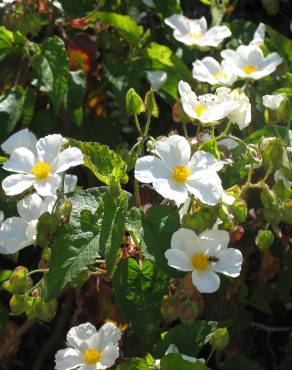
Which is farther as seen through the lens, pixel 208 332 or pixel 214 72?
pixel 214 72

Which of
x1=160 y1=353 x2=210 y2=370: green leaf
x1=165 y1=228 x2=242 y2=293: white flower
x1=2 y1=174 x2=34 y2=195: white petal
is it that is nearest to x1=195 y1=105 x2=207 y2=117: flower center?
x1=165 y1=228 x2=242 y2=293: white flower

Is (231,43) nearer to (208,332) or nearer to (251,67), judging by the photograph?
(251,67)

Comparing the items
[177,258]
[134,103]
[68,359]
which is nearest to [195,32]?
[134,103]

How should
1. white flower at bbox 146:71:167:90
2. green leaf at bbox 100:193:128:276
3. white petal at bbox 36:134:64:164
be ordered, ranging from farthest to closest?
1. white flower at bbox 146:71:167:90
2. white petal at bbox 36:134:64:164
3. green leaf at bbox 100:193:128:276

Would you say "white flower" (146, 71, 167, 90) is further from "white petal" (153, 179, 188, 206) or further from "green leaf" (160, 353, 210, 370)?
"green leaf" (160, 353, 210, 370)

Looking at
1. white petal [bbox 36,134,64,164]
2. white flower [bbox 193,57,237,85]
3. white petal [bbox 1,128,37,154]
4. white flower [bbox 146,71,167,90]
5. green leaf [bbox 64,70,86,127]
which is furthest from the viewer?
white flower [bbox 146,71,167,90]

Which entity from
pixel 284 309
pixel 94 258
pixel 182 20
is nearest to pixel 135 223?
pixel 94 258
